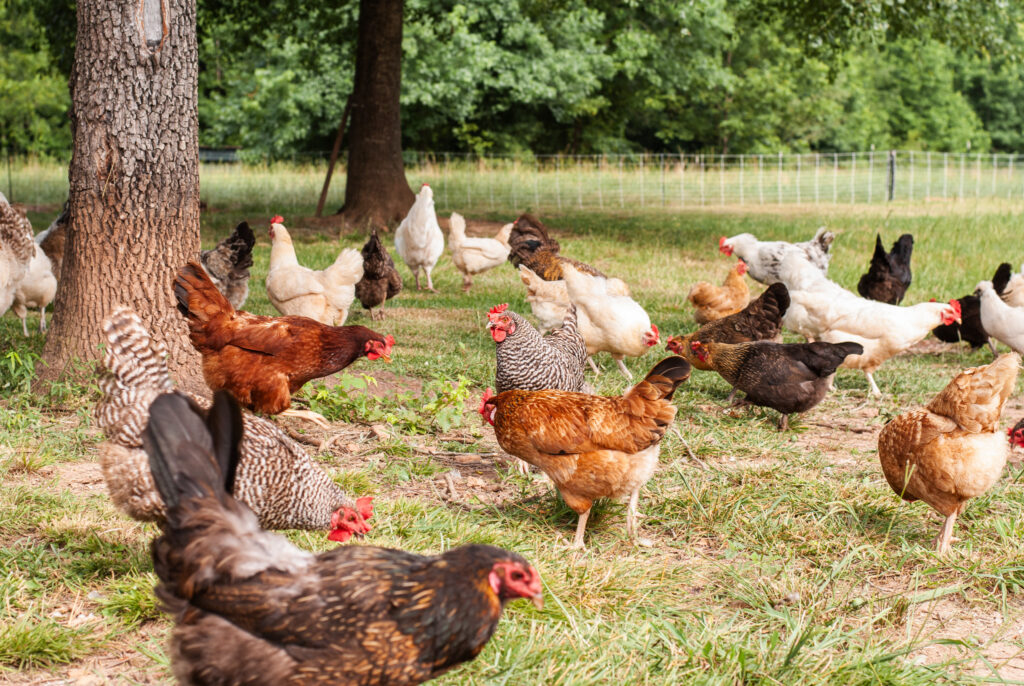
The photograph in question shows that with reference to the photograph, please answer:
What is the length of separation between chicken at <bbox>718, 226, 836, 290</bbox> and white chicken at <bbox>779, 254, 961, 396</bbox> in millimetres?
2428

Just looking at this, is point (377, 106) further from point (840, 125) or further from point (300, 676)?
point (840, 125)

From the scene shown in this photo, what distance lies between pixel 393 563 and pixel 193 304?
350 centimetres

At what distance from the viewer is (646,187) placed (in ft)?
82.1

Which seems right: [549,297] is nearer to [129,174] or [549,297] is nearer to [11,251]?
[129,174]

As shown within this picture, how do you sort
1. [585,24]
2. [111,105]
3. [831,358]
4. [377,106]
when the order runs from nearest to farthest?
[111,105]
[831,358]
[377,106]
[585,24]

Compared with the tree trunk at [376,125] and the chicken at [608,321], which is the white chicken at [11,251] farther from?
the tree trunk at [376,125]

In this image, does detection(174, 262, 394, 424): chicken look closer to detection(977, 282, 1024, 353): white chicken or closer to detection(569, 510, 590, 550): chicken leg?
detection(569, 510, 590, 550): chicken leg

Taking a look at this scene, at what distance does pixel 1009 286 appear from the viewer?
26.8 ft

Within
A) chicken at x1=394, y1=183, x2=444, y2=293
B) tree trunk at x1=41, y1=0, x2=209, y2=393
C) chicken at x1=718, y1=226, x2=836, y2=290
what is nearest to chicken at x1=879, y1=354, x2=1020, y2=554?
tree trunk at x1=41, y1=0, x2=209, y2=393

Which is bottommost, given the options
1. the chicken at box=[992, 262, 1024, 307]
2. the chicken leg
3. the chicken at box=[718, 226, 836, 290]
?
the chicken leg

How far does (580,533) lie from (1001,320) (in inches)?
210

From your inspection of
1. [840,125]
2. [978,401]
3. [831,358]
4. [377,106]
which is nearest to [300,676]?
[978,401]

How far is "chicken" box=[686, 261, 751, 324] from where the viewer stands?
8.82m

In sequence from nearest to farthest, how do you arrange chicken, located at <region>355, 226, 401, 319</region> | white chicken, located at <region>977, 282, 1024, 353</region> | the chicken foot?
1. the chicken foot
2. white chicken, located at <region>977, 282, 1024, 353</region>
3. chicken, located at <region>355, 226, 401, 319</region>
